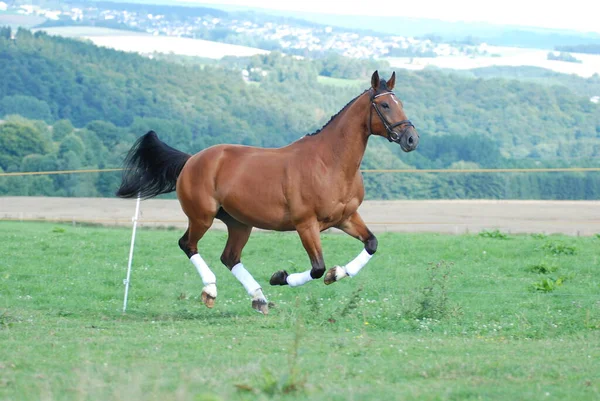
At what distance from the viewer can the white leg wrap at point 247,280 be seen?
10.6 meters

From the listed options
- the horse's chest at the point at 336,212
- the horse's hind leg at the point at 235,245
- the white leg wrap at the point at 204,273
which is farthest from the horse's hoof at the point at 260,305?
the horse's chest at the point at 336,212

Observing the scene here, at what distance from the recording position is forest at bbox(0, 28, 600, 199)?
56316 millimetres

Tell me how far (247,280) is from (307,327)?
148 cm

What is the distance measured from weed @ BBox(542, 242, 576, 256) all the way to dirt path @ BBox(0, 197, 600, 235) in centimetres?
1033

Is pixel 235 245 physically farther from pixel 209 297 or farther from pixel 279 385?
pixel 279 385

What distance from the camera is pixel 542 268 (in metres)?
14.1

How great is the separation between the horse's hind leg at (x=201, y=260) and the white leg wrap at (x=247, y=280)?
268 millimetres

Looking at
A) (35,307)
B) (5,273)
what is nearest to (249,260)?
(5,273)

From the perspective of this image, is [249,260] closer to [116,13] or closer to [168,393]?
[168,393]

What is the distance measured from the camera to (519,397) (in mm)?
6238

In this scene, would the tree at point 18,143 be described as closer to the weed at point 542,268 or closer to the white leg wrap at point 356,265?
the weed at point 542,268

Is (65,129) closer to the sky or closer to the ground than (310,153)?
closer to the ground

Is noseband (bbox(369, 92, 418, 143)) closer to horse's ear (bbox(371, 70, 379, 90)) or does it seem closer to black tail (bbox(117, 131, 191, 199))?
horse's ear (bbox(371, 70, 379, 90))

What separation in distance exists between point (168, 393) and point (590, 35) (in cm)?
19468
